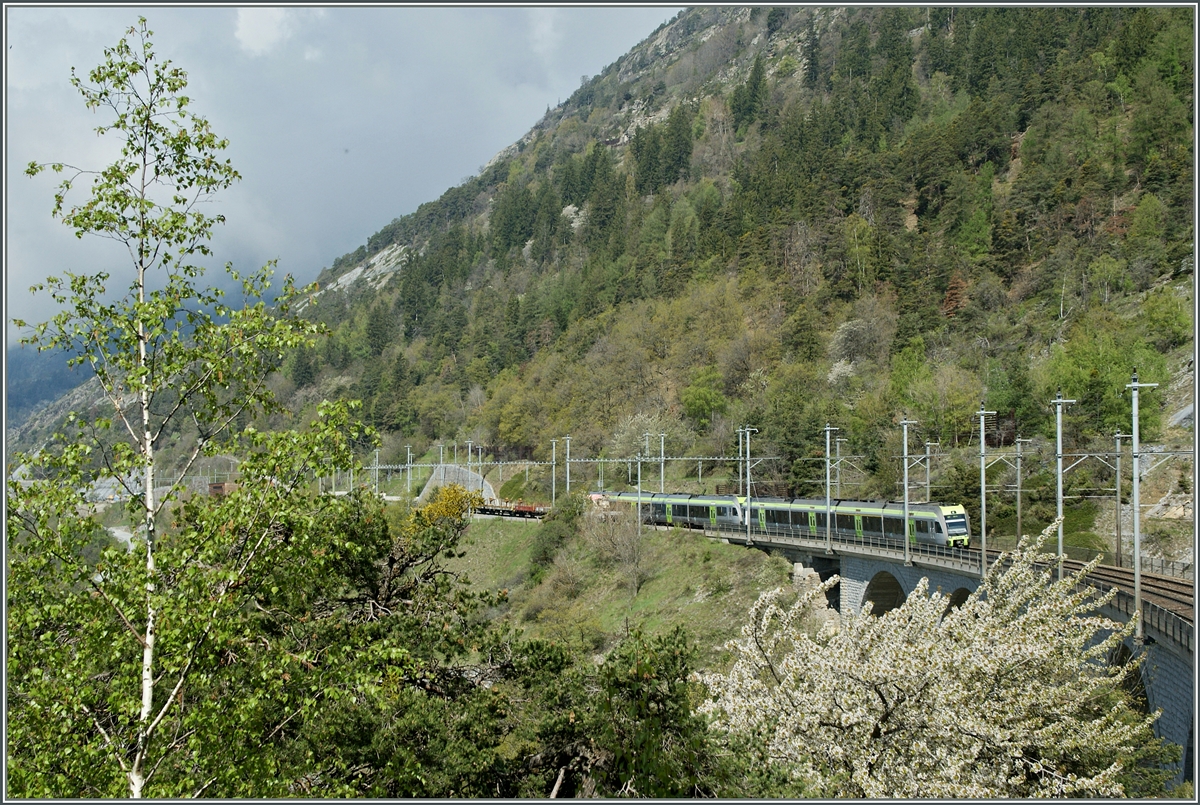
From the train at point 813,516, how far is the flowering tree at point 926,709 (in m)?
17.7

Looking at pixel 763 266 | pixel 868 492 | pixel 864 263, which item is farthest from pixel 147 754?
pixel 763 266

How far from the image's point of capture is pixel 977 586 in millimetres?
21516

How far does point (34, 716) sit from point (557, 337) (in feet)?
273

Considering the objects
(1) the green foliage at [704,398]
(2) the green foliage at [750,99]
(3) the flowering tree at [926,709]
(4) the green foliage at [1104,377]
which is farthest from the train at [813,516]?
(2) the green foliage at [750,99]

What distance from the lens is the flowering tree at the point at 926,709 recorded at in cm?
817

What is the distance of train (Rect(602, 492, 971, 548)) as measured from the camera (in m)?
27.9

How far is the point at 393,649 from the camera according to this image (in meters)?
→ 6.55

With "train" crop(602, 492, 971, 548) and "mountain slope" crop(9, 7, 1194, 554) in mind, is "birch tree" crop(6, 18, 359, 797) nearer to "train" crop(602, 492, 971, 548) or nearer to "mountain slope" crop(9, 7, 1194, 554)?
"train" crop(602, 492, 971, 548)

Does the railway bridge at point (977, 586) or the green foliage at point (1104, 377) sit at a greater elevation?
the green foliage at point (1104, 377)

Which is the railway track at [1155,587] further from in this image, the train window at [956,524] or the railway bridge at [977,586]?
the train window at [956,524]

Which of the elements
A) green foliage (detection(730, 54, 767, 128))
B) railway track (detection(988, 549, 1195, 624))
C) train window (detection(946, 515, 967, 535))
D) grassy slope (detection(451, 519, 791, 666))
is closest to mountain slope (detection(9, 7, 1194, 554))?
green foliage (detection(730, 54, 767, 128))

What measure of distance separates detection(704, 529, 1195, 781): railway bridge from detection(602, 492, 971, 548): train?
1.07 ft

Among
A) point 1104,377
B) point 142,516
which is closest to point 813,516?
point 1104,377

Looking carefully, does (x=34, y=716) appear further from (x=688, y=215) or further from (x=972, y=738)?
(x=688, y=215)
